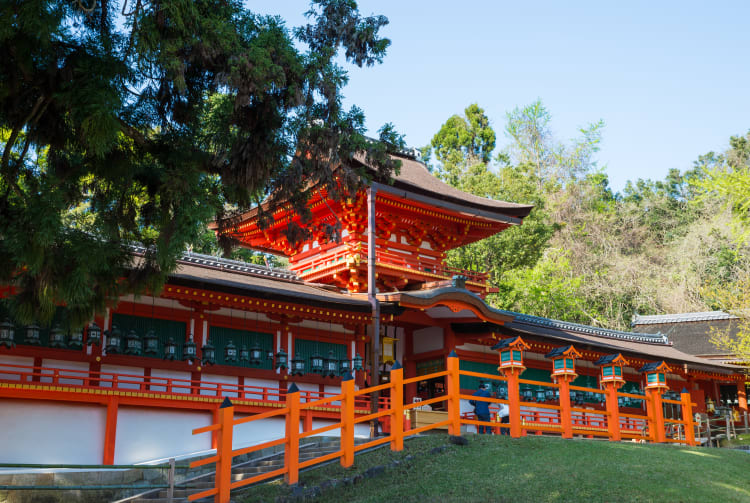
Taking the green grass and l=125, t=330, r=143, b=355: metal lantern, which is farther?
l=125, t=330, r=143, b=355: metal lantern

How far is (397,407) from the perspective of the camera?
11180 millimetres

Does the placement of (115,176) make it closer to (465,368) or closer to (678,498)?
(678,498)

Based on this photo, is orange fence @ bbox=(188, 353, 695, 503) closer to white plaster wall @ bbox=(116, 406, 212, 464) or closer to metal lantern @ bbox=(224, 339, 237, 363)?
white plaster wall @ bbox=(116, 406, 212, 464)

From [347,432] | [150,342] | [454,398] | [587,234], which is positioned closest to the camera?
[347,432]

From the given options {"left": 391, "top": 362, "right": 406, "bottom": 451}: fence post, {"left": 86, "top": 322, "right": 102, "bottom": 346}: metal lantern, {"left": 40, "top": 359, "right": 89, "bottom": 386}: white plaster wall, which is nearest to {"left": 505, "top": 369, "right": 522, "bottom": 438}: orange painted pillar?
{"left": 391, "top": 362, "right": 406, "bottom": 451}: fence post

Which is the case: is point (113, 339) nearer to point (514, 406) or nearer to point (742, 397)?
point (514, 406)

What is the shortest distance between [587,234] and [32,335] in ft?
121

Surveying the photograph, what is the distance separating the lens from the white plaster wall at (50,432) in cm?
1295

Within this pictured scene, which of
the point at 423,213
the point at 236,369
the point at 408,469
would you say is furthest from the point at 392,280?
the point at 408,469

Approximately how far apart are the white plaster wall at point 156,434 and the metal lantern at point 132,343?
1179mm

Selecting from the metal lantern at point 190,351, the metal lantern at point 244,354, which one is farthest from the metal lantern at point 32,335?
the metal lantern at point 244,354

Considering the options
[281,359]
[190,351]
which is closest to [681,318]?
[281,359]

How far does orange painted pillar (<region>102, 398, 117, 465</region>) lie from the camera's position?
44.9ft

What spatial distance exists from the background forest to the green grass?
20231mm
